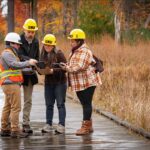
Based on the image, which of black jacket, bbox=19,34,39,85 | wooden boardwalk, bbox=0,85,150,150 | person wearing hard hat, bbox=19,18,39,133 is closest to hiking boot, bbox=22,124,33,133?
person wearing hard hat, bbox=19,18,39,133

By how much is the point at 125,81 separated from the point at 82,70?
25.5ft

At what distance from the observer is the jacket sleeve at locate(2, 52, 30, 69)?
40.8 feet

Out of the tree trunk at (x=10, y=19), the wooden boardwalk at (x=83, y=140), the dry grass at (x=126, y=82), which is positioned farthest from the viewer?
the tree trunk at (x=10, y=19)

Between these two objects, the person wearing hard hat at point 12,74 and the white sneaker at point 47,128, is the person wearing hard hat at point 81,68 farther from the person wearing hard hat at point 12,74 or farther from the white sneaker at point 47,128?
the person wearing hard hat at point 12,74

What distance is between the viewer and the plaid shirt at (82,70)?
13070 mm

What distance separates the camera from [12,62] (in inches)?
491

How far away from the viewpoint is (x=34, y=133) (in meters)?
13.4

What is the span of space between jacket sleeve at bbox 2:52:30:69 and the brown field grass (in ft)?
8.25

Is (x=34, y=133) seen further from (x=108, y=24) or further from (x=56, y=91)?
(x=108, y=24)

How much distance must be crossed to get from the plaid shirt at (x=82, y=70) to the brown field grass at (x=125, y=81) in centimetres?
124

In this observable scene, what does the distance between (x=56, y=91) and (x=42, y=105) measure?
5.32 metres

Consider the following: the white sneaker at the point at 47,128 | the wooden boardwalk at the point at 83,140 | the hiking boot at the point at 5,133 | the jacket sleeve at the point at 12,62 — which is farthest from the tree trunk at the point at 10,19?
the jacket sleeve at the point at 12,62

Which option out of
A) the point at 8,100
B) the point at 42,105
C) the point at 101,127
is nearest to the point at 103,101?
the point at 42,105

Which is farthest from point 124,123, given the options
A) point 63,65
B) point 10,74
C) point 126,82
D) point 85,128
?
point 126,82
